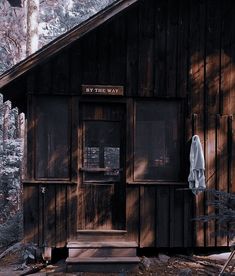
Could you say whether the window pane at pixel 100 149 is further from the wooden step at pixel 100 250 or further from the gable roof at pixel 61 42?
the gable roof at pixel 61 42

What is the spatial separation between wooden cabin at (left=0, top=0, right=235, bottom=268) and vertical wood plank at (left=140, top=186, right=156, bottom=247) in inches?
A: 0.7

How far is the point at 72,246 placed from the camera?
7.57 metres

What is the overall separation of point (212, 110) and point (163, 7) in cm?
216

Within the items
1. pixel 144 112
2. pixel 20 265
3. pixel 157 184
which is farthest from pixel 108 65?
pixel 20 265

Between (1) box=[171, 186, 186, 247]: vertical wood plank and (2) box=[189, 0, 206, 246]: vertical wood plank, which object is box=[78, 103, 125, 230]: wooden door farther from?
(2) box=[189, 0, 206, 246]: vertical wood plank

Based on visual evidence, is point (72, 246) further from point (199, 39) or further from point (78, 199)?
point (199, 39)

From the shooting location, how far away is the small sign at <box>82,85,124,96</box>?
783 centimetres

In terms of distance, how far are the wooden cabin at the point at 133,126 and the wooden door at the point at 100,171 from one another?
0.06 feet

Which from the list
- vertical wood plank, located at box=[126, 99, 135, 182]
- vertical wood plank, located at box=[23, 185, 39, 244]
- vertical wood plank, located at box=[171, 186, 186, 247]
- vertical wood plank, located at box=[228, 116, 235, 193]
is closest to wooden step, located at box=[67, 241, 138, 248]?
vertical wood plank, located at box=[23, 185, 39, 244]

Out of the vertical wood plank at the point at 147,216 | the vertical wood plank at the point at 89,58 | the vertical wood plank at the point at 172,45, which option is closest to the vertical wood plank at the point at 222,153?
the vertical wood plank at the point at 172,45

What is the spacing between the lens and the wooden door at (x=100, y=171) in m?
7.97

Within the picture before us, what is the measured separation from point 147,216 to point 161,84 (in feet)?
8.14

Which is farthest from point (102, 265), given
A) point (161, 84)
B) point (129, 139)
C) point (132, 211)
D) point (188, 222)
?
point (161, 84)

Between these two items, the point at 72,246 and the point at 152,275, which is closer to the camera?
the point at 152,275
